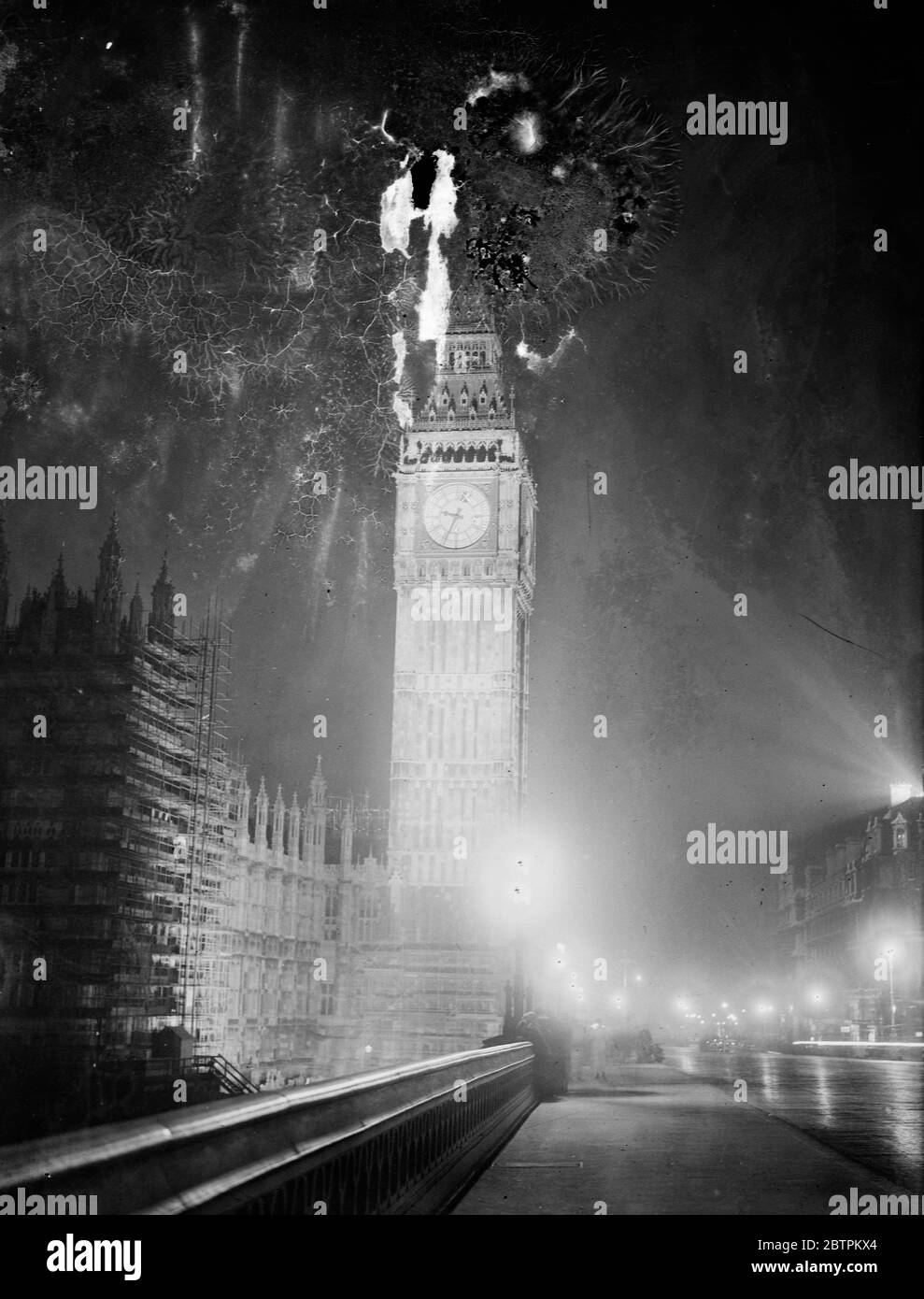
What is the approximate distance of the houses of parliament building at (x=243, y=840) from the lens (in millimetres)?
30266

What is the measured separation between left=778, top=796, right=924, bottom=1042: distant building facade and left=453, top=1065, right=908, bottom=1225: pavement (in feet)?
131

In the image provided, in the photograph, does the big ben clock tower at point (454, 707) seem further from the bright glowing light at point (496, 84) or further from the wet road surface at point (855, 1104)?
the bright glowing light at point (496, 84)

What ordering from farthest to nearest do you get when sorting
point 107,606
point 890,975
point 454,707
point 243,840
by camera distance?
point 454,707
point 890,975
point 243,840
point 107,606

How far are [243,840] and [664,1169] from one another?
37.6 meters

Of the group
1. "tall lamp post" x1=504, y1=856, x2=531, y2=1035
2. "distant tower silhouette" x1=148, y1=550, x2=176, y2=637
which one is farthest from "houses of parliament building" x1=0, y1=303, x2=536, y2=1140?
"tall lamp post" x1=504, y1=856, x2=531, y2=1035

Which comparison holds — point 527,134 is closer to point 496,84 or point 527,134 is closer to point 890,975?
point 496,84

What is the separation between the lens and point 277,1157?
21.5 feet

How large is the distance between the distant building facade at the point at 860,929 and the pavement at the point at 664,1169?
40.1 metres

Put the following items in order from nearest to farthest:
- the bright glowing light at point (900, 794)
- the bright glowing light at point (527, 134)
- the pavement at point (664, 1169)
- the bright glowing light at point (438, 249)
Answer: the pavement at point (664, 1169)
the bright glowing light at point (527, 134)
the bright glowing light at point (438, 249)
the bright glowing light at point (900, 794)

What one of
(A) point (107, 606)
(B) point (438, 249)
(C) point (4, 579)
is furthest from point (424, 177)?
(A) point (107, 606)

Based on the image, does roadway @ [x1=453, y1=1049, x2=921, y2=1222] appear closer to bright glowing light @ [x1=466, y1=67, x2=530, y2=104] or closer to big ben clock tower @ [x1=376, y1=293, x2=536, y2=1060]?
bright glowing light @ [x1=466, y1=67, x2=530, y2=104]

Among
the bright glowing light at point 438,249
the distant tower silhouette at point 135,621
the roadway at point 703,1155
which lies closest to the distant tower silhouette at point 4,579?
the distant tower silhouette at point 135,621

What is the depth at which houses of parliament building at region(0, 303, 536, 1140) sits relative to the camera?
99.3ft
